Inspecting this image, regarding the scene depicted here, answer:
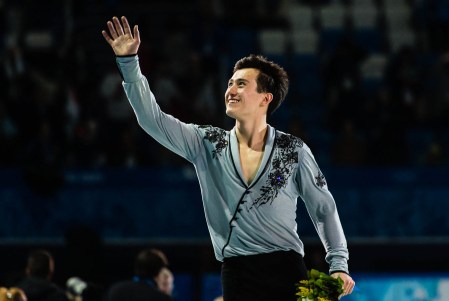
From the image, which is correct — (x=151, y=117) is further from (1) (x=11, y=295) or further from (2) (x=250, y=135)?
(1) (x=11, y=295)

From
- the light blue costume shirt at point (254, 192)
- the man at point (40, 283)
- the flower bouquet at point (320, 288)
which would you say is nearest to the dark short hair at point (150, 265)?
the man at point (40, 283)

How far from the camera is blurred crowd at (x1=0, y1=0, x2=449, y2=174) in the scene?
1260cm

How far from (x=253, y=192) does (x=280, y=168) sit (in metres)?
0.19

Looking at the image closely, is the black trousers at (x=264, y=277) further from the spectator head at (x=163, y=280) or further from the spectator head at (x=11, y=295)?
the spectator head at (x=163, y=280)

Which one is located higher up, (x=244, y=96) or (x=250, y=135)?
(x=244, y=96)

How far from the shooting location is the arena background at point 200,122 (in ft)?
37.6

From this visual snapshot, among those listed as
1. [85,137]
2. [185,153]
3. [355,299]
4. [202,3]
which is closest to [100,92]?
[85,137]

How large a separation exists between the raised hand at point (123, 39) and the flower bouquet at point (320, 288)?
1.36 meters

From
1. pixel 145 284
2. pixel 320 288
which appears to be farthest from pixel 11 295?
pixel 320 288

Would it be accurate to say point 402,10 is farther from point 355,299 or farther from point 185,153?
point 185,153

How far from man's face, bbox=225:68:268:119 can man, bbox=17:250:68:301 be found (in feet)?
9.11

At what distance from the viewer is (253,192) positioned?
5.23 m

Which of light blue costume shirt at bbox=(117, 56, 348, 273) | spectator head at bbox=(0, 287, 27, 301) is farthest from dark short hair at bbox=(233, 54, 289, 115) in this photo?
spectator head at bbox=(0, 287, 27, 301)

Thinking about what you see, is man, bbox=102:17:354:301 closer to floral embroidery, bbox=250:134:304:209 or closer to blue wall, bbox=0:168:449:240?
floral embroidery, bbox=250:134:304:209
